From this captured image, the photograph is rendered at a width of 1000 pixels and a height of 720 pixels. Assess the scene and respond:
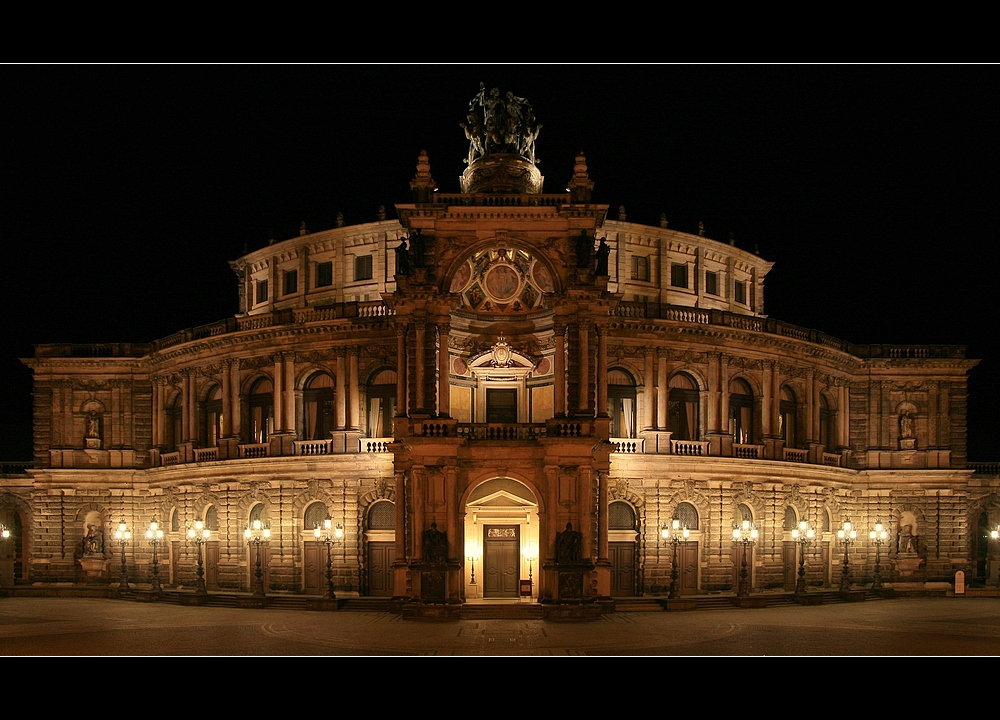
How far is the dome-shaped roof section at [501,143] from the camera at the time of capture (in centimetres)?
4903

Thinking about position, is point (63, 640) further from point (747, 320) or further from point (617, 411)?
point (747, 320)

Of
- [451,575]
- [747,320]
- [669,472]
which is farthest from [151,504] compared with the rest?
[747,320]

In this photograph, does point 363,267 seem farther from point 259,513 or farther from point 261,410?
point 259,513

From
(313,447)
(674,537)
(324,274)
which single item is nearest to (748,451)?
(674,537)

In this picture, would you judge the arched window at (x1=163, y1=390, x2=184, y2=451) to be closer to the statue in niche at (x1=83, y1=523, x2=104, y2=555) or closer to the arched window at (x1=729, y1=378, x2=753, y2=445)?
the statue in niche at (x1=83, y1=523, x2=104, y2=555)

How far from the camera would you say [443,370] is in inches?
1742

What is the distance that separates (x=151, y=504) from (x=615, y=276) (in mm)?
28199

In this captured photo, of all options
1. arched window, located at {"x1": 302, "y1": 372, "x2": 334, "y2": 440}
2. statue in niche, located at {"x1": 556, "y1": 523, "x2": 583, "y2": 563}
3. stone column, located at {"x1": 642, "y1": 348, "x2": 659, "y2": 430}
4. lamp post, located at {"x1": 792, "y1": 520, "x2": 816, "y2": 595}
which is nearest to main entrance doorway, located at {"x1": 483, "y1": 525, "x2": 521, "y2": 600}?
statue in niche, located at {"x1": 556, "y1": 523, "x2": 583, "y2": 563}

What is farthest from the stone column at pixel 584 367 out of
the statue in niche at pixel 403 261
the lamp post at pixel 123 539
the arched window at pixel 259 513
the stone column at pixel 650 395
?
the lamp post at pixel 123 539

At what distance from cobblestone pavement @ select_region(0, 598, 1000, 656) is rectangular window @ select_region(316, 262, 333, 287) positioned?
19.0 metres

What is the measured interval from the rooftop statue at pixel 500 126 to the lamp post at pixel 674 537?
18.2m

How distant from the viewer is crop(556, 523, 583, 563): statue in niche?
138 feet

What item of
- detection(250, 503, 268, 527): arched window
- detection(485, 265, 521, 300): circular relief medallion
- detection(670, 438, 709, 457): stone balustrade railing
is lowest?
detection(250, 503, 268, 527): arched window

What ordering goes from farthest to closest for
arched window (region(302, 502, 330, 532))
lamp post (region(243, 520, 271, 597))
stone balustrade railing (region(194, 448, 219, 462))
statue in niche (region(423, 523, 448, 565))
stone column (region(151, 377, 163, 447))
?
stone column (region(151, 377, 163, 447))
stone balustrade railing (region(194, 448, 219, 462))
arched window (region(302, 502, 330, 532))
lamp post (region(243, 520, 271, 597))
statue in niche (region(423, 523, 448, 565))
